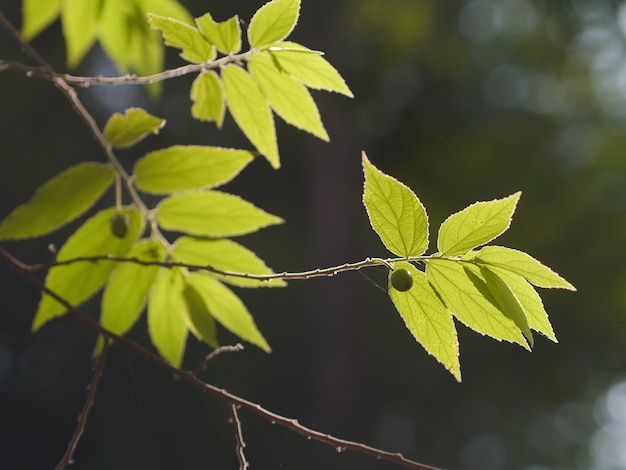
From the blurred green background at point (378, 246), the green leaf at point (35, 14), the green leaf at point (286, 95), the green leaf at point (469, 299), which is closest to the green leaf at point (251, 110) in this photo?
the green leaf at point (286, 95)

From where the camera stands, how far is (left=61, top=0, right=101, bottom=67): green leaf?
997mm

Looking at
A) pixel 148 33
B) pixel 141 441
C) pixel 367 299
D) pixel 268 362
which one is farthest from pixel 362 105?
pixel 148 33

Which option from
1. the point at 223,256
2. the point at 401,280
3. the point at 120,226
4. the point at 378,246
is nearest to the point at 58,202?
the point at 120,226

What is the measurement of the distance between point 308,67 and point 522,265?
0.28 meters

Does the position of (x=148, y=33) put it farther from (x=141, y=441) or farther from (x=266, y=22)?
(x=141, y=441)

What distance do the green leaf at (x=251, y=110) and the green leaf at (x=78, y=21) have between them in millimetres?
345

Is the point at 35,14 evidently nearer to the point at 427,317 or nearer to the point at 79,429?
the point at 79,429

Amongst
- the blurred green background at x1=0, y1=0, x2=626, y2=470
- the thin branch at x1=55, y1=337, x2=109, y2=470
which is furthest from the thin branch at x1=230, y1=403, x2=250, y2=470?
the blurred green background at x1=0, y1=0, x2=626, y2=470

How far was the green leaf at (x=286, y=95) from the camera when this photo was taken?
72 centimetres

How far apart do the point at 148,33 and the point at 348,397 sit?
17.8 feet

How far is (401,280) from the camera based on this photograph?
0.58 metres

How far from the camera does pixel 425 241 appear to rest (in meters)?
0.60

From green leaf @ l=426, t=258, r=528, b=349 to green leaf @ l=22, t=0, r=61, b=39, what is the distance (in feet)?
2.11

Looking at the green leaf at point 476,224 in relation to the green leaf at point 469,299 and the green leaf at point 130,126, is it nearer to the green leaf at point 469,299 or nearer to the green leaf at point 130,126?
the green leaf at point 469,299
